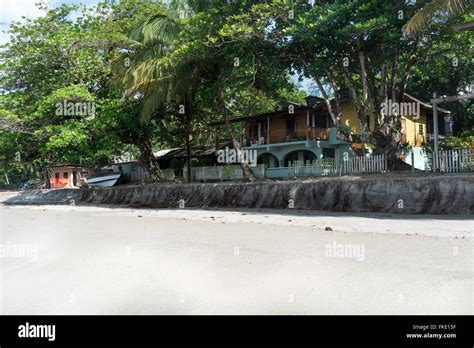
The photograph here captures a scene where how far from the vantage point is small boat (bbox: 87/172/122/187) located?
128ft

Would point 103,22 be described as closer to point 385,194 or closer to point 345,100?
point 345,100

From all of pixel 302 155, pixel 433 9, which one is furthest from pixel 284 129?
pixel 433 9

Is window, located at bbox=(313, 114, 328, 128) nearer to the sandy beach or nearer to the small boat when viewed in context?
the sandy beach

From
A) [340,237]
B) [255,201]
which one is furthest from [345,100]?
[340,237]

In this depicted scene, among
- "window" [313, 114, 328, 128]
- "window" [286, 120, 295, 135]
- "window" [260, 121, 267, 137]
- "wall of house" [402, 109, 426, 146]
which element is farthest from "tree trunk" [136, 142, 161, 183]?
"wall of house" [402, 109, 426, 146]

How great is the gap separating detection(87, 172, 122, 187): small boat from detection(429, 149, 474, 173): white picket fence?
31006mm

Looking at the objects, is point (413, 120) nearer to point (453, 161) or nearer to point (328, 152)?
point (328, 152)

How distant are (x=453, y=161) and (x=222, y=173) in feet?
53.8

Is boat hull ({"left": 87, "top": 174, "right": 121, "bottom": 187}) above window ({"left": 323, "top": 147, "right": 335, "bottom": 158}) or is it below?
below

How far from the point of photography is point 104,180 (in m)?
39.7

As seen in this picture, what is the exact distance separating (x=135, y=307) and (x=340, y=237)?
5722 mm

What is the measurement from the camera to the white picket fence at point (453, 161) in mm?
14672

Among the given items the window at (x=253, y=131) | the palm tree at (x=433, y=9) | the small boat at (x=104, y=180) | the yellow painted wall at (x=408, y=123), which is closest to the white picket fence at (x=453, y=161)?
the palm tree at (x=433, y=9)

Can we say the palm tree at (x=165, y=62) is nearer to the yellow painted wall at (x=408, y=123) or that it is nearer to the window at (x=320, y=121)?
the window at (x=320, y=121)
